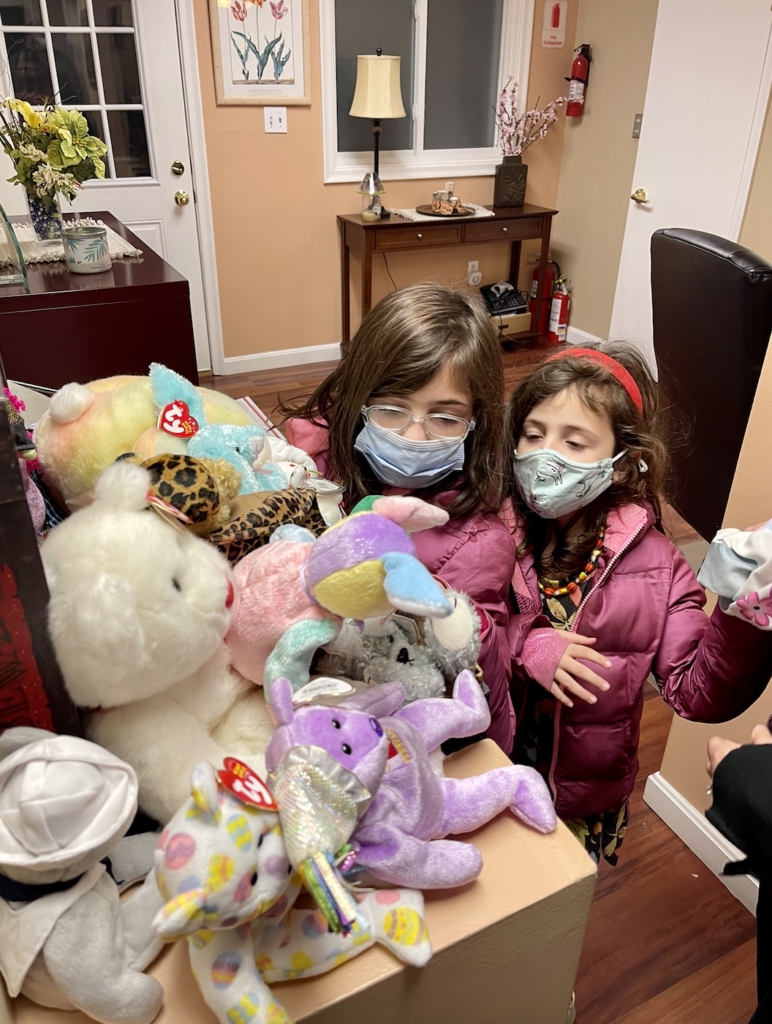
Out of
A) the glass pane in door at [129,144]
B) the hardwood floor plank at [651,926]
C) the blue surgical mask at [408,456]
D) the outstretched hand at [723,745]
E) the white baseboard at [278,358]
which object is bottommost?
the hardwood floor plank at [651,926]

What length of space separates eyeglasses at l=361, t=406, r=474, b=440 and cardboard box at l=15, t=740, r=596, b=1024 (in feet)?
1.44

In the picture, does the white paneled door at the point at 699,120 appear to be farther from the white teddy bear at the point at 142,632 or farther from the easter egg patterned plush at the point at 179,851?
the easter egg patterned plush at the point at 179,851

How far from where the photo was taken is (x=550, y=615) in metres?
1.06

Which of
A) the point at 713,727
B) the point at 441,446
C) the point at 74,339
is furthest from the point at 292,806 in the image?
the point at 74,339

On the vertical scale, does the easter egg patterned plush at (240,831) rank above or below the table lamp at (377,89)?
below

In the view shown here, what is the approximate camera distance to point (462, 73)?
3.82 m

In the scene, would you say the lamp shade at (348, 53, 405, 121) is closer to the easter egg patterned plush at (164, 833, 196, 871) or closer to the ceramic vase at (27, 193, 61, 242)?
the ceramic vase at (27, 193, 61, 242)

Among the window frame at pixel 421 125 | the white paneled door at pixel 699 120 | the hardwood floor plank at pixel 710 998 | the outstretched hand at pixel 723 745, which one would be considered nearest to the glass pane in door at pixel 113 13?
the window frame at pixel 421 125

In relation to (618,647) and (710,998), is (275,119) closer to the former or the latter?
(618,647)

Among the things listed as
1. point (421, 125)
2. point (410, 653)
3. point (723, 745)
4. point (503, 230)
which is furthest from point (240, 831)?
point (421, 125)

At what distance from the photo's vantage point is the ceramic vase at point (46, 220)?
2.11 m

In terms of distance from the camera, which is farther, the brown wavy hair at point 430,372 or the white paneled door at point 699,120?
the white paneled door at point 699,120

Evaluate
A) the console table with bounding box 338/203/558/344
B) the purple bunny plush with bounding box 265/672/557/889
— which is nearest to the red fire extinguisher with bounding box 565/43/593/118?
the console table with bounding box 338/203/558/344

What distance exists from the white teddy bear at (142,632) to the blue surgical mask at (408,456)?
16.8 inches
